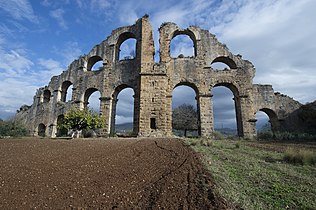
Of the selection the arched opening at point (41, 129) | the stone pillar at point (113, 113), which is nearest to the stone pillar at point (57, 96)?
the arched opening at point (41, 129)

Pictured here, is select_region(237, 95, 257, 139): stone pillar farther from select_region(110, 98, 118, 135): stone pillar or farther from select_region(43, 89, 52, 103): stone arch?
select_region(43, 89, 52, 103): stone arch

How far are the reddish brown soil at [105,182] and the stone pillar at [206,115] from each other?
9926 mm

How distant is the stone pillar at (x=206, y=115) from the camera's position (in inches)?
595

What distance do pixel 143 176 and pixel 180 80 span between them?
42.2ft

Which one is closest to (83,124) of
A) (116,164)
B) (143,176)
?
(116,164)

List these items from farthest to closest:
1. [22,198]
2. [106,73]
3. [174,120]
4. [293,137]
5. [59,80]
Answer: [174,120]
[59,80]
[106,73]
[293,137]
[22,198]

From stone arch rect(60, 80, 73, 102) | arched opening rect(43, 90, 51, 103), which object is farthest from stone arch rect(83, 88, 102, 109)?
arched opening rect(43, 90, 51, 103)

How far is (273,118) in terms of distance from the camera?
17688 millimetres

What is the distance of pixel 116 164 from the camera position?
481 cm

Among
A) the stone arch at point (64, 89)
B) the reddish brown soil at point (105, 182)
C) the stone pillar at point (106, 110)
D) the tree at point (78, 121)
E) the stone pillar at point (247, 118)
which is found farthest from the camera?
the stone arch at point (64, 89)

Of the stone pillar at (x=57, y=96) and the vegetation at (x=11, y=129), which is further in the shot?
the stone pillar at (x=57, y=96)

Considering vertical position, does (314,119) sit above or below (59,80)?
below

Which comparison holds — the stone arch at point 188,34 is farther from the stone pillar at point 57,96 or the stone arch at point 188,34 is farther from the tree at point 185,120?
the stone pillar at point 57,96

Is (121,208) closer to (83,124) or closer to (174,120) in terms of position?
(83,124)
